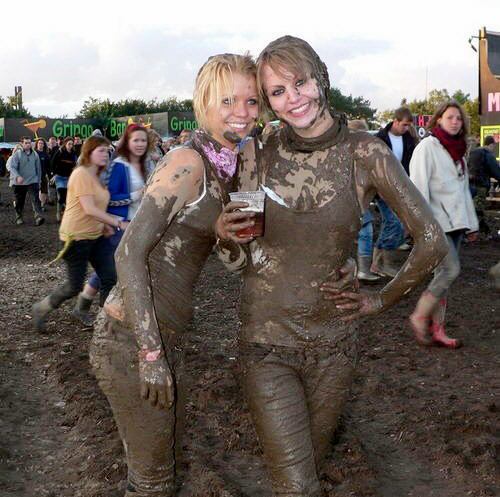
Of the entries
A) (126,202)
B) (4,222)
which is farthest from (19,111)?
(126,202)

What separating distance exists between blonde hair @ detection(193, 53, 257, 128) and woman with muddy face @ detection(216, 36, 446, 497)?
0.22 feet

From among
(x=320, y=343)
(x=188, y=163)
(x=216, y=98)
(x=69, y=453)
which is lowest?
(x=69, y=453)

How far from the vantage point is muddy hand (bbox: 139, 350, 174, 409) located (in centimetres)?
239

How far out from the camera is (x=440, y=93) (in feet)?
196

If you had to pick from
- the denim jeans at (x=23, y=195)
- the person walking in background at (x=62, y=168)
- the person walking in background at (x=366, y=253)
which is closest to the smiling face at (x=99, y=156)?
the person walking in background at (x=366, y=253)

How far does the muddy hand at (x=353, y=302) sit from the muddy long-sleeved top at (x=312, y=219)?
0.03 metres

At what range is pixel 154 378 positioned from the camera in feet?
7.82

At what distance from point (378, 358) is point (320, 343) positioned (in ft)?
11.4

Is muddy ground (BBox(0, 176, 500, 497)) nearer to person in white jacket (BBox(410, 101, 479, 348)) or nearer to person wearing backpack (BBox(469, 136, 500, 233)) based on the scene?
person in white jacket (BBox(410, 101, 479, 348))

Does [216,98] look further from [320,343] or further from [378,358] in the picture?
[378,358]

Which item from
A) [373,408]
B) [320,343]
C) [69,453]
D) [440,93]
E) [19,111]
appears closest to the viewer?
[320,343]

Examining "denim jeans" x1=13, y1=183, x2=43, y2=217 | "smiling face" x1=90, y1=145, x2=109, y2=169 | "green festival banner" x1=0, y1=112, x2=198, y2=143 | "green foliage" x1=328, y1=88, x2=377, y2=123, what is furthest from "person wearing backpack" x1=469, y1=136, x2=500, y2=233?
"green foliage" x1=328, y1=88, x2=377, y2=123

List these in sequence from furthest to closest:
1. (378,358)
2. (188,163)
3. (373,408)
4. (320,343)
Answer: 1. (378,358)
2. (373,408)
3. (320,343)
4. (188,163)

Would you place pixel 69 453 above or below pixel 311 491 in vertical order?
below
